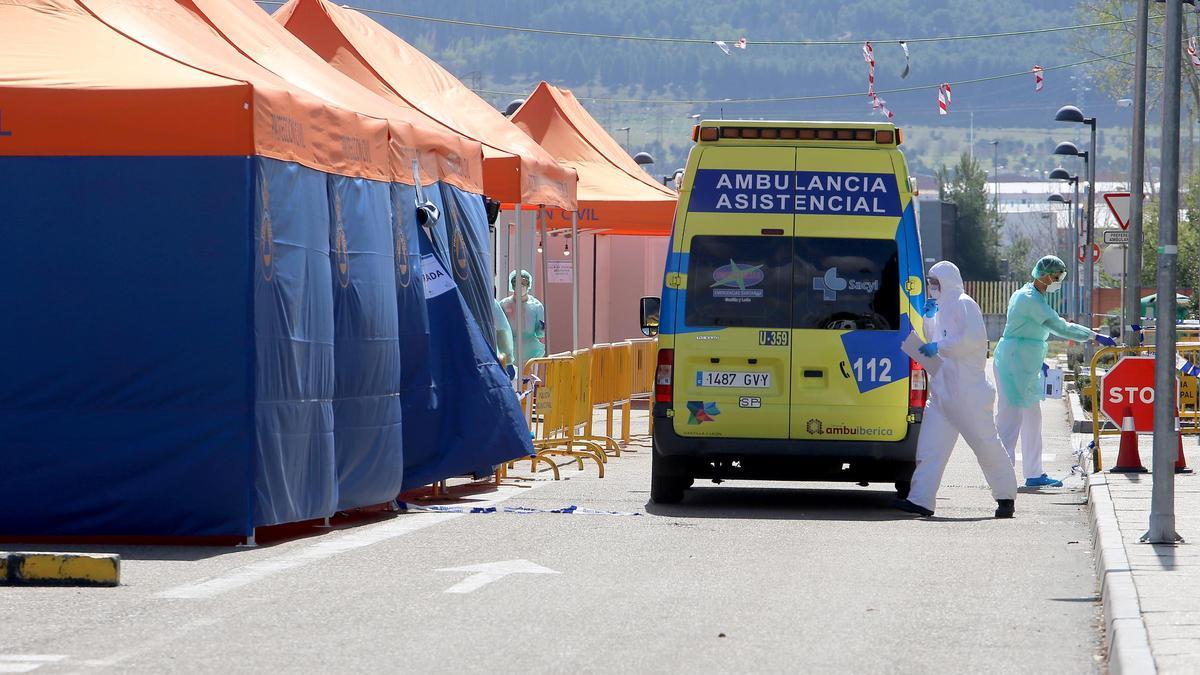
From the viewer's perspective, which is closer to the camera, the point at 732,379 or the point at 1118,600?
the point at 1118,600

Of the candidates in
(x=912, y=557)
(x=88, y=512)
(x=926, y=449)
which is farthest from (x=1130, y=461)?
(x=88, y=512)

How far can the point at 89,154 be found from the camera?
10781 mm

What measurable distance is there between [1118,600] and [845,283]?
17.0 ft

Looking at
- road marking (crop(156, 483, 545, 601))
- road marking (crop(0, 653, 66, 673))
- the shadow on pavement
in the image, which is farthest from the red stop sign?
road marking (crop(0, 653, 66, 673))

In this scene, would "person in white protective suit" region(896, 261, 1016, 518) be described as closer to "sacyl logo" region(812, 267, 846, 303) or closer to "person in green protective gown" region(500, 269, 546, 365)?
"sacyl logo" region(812, 267, 846, 303)

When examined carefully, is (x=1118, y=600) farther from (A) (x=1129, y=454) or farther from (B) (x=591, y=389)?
(B) (x=591, y=389)

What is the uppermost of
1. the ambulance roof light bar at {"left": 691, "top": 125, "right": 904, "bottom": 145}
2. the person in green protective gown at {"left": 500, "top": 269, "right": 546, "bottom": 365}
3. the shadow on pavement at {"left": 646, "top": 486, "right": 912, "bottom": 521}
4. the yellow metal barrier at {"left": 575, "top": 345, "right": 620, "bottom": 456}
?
the ambulance roof light bar at {"left": 691, "top": 125, "right": 904, "bottom": 145}

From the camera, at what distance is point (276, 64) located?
44.1 feet

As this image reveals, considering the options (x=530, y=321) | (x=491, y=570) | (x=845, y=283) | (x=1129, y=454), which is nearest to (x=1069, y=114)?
(x=530, y=321)

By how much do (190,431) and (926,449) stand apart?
519cm

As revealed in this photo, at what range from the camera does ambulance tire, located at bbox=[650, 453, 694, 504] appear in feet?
45.0

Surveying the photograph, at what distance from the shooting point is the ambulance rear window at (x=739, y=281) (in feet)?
44.4

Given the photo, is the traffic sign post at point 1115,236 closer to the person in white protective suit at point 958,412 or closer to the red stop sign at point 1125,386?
the red stop sign at point 1125,386

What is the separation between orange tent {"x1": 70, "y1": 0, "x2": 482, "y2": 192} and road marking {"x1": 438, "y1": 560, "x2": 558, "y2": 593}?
122 inches
